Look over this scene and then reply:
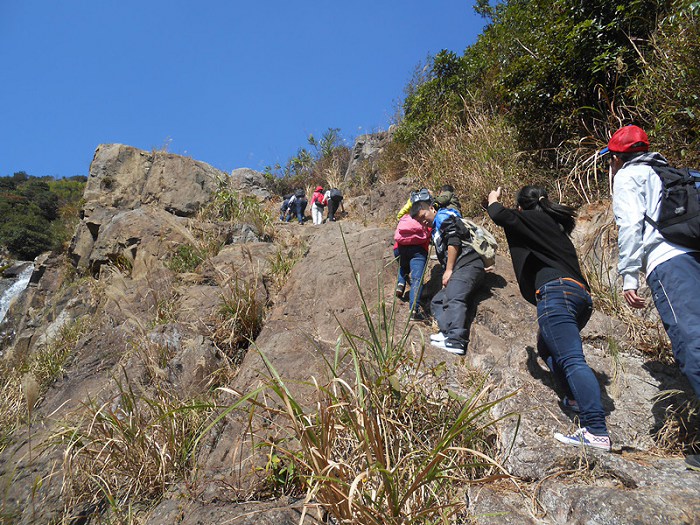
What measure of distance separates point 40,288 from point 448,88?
38.9ft

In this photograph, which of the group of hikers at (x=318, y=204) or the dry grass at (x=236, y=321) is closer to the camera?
the dry grass at (x=236, y=321)

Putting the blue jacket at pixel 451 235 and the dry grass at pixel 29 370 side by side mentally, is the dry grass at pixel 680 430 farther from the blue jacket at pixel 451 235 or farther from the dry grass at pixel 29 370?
the dry grass at pixel 29 370

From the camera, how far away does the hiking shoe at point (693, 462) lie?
213cm

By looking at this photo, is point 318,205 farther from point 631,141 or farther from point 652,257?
point 652,257

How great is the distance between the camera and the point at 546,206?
10.4ft

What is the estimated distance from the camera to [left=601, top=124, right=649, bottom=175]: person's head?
262 cm

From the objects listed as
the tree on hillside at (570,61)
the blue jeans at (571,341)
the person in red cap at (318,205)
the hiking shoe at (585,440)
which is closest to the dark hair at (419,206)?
the blue jeans at (571,341)

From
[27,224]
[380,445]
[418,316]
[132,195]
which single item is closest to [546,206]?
[418,316]

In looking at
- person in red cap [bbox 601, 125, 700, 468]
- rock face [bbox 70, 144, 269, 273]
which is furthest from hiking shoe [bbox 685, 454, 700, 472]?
rock face [bbox 70, 144, 269, 273]

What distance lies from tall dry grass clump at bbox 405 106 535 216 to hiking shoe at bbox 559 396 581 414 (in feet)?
15.1

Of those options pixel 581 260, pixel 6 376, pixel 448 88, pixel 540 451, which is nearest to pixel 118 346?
pixel 6 376

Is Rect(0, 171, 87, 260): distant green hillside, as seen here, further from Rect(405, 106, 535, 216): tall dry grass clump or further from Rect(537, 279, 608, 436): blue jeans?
Rect(537, 279, 608, 436): blue jeans

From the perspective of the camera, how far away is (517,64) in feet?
21.8

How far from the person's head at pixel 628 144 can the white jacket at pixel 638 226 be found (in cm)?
18
